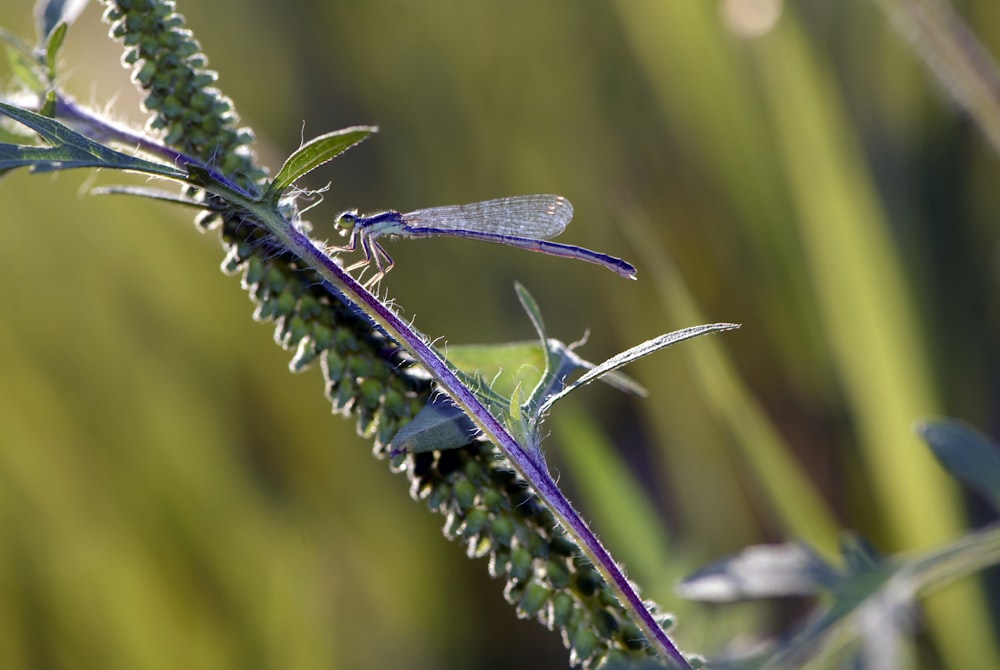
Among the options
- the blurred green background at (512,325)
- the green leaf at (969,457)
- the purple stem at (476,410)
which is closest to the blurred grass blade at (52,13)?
the purple stem at (476,410)

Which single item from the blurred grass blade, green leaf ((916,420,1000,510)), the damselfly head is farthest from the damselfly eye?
green leaf ((916,420,1000,510))

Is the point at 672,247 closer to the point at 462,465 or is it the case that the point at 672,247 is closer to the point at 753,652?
the point at 753,652

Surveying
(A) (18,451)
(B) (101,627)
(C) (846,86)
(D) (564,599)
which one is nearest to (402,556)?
(B) (101,627)

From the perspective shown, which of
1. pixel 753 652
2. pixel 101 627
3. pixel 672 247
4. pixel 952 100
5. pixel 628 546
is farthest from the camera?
pixel 672 247

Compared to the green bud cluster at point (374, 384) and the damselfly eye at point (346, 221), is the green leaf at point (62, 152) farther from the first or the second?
the damselfly eye at point (346, 221)

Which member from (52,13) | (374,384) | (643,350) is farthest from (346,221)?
(643,350)

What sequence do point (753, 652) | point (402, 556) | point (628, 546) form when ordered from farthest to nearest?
point (402, 556) < point (628, 546) < point (753, 652)

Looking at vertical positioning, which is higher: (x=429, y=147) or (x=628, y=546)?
(x=429, y=147)

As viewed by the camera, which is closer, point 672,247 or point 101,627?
point 101,627
